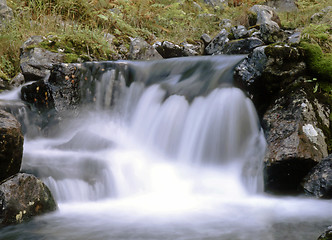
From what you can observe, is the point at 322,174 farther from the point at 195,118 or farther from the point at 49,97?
the point at 49,97

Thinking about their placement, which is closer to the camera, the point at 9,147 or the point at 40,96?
the point at 9,147

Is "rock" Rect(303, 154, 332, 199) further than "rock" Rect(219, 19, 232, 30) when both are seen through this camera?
No

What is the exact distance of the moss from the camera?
4.01 m

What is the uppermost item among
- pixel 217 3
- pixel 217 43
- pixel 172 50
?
pixel 217 3

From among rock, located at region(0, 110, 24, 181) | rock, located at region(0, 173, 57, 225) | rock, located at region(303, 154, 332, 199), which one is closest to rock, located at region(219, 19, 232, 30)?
rock, located at region(303, 154, 332, 199)

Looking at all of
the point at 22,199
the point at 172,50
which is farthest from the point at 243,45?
the point at 22,199

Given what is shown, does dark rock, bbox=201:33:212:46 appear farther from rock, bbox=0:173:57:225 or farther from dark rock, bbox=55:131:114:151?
rock, bbox=0:173:57:225

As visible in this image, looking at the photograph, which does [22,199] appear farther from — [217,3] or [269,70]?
[217,3]

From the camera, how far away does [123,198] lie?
3389 mm

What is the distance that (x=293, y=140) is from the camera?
339cm

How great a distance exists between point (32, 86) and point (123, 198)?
9.32 ft

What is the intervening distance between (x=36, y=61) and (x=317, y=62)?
191 inches

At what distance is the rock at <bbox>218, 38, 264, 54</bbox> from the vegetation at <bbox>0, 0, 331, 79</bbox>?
1813 mm

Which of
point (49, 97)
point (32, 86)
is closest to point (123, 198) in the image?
Answer: point (49, 97)
